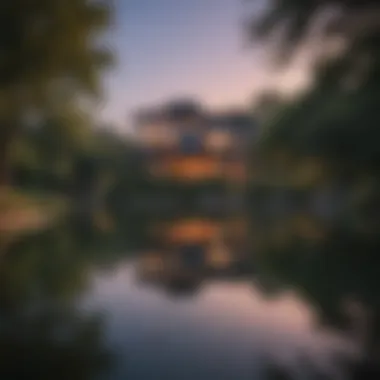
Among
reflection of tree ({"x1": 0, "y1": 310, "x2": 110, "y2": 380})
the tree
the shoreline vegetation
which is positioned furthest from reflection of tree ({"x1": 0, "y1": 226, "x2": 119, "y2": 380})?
the tree

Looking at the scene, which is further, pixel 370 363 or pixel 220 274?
pixel 220 274

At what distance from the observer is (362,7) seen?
3312mm

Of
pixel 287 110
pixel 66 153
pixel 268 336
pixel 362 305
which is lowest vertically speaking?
pixel 268 336

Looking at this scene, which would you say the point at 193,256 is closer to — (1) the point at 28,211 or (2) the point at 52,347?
(2) the point at 52,347

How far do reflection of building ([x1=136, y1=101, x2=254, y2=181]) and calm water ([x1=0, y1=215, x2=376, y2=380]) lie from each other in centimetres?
201

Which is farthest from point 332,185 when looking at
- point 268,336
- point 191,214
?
point 268,336

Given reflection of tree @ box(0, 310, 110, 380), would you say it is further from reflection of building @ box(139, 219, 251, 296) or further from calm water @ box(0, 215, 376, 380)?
reflection of building @ box(139, 219, 251, 296)

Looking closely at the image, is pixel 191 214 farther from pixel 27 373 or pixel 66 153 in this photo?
pixel 27 373

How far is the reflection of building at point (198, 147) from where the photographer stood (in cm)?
542

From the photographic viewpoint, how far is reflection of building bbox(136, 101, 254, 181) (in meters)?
5.42

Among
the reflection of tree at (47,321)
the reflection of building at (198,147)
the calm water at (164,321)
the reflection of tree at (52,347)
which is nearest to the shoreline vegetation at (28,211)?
the reflection of building at (198,147)

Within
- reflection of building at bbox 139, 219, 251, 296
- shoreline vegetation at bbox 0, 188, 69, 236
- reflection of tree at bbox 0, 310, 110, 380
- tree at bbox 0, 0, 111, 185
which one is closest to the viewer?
reflection of tree at bbox 0, 310, 110, 380

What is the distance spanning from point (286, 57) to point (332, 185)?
8.74 feet

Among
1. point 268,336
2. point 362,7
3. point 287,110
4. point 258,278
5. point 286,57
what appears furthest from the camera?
point 287,110
